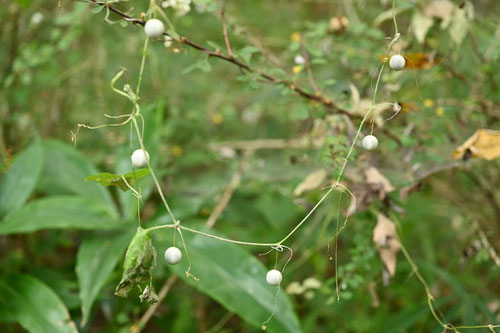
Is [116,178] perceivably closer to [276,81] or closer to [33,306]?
[276,81]

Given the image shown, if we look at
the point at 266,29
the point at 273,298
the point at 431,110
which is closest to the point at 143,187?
the point at 273,298

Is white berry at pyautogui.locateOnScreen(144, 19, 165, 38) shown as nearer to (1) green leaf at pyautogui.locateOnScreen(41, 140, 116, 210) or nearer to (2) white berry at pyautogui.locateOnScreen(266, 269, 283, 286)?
(2) white berry at pyautogui.locateOnScreen(266, 269, 283, 286)

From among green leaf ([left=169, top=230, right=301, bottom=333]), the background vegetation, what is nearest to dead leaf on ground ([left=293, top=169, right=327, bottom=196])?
the background vegetation

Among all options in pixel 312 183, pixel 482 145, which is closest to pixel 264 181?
pixel 312 183

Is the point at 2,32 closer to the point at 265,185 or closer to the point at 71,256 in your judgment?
the point at 71,256

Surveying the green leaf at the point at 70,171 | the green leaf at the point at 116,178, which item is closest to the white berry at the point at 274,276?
the green leaf at the point at 116,178

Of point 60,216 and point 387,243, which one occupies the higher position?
point 387,243
